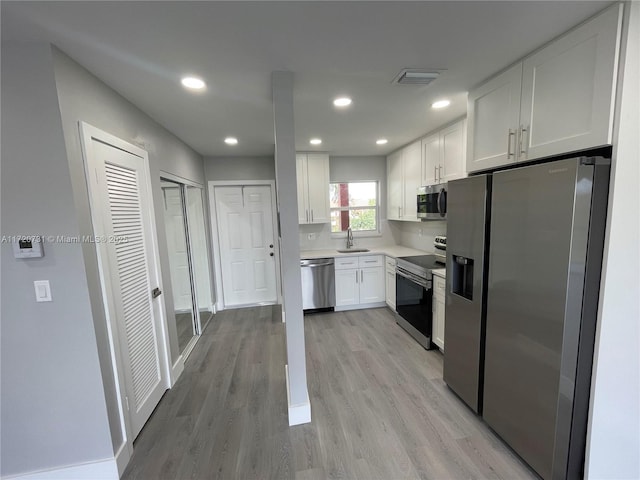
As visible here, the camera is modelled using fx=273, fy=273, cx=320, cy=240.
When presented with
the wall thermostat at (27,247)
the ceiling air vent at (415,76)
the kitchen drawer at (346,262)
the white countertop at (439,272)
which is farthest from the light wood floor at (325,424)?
the ceiling air vent at (415,76)

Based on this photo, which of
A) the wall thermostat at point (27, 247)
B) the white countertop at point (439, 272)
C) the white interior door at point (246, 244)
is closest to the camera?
the wall thermostat at point (27, 247)

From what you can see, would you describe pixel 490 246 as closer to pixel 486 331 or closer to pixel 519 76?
pixel 486 331

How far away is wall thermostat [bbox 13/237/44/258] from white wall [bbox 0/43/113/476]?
0.03m

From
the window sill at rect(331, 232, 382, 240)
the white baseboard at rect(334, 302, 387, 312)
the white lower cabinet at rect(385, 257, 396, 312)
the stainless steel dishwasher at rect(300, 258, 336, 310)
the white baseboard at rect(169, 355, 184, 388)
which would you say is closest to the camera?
the white baseboard at rect(169, 355, 184, 388)

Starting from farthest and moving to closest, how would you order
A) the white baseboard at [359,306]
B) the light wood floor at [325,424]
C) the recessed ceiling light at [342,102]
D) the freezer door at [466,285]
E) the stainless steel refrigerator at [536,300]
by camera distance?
the white baseboard at [359,306] < the recessed ceiling light at [342,102] < the freezer door at [466,285] < the light wood floor at [325,424] < the stainless steel refrigerator at [536,300]

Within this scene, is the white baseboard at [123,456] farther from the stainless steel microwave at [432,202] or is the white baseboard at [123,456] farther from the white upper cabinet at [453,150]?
the white upper cabinet at [453,150]

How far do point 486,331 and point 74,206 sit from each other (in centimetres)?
258

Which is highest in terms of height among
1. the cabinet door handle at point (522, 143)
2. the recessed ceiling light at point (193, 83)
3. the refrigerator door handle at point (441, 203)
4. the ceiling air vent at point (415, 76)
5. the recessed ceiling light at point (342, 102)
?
the recessed ceiling light at point (342, 102)

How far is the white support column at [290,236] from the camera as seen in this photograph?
175 cm

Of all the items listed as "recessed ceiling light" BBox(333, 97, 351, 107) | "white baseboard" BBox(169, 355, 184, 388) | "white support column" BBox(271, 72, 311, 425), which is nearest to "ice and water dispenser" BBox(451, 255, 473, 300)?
"white support column" BBox(271, 72, 311, 425)

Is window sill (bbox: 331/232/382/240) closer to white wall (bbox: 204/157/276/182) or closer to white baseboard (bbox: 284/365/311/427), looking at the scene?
white wall (bbox: 204/157/276/182)

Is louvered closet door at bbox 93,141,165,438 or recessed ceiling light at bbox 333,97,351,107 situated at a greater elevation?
recessed ceiling light at bbox 333,97,351,107

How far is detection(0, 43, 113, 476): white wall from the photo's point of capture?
4.51 ft

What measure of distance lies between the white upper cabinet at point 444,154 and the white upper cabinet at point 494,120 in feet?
1.85
